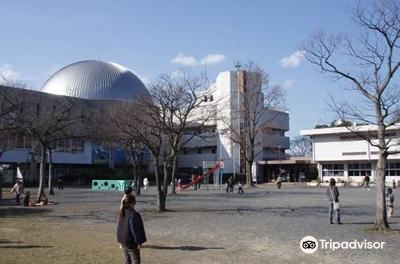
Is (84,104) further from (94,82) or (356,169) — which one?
(356,169)

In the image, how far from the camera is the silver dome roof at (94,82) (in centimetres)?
7956

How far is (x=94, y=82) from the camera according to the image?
265 ft

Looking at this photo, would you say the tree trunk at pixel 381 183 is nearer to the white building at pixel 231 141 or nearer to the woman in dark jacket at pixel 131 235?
the woman in dark jacket at pixel 131 235

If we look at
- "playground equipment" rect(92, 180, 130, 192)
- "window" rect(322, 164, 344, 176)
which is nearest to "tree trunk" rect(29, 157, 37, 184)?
"playground equipment" rect(92, 180, 130, 192)

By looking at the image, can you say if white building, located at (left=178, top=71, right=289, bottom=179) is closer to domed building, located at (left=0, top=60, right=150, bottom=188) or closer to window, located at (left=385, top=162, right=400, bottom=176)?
domed building, located at (left=0, top=60, right=150, bottom=188)

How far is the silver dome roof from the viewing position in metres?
79.6

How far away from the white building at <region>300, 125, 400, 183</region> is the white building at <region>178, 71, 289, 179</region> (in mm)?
7599

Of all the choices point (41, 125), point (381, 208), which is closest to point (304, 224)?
point (381, 208)

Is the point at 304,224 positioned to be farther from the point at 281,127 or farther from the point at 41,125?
the point at 281,127

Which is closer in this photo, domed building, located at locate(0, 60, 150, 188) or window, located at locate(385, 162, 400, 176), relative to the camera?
window, located at locate(385, 162, 400, 176)

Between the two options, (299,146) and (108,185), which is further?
(299,146)

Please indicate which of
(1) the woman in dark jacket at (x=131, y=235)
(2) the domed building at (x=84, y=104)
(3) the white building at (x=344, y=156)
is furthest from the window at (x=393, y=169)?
(1) the woman in dark jacket at (x=131, y=235)

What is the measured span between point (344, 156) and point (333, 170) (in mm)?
3425

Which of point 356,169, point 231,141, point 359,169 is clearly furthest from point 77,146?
point 359,169
